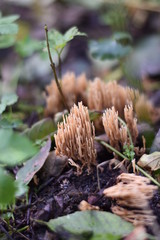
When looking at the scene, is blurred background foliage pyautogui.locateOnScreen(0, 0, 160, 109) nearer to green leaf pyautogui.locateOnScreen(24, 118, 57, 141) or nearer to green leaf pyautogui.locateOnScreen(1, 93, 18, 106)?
green leaf pyautogui.locateOnScreen(1, 93, 18, 106)

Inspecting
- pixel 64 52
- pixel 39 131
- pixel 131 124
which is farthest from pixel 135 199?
pixel 64 52

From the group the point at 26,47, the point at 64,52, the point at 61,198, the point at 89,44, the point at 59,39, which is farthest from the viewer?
the point at 64,52

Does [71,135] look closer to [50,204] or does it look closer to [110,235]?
[50,204]

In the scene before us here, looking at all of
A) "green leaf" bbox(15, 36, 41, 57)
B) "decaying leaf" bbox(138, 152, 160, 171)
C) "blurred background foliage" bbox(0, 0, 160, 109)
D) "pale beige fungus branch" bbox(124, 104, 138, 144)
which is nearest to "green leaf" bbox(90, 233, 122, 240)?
"decaying leaf" bbox(138, 152, 160, 171)

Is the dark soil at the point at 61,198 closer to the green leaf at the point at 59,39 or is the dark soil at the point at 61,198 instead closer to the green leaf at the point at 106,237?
the green leaf at the point at 106,237

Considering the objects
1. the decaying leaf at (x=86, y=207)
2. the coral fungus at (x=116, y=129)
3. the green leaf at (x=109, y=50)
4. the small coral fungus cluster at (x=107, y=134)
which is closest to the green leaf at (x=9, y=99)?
the small coral fungus cluster at (x=107, y=134)

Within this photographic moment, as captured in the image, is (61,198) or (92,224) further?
(61,198)

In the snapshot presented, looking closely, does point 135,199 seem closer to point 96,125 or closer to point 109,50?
point 96,125
